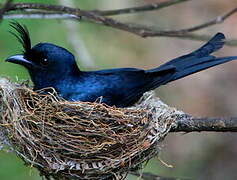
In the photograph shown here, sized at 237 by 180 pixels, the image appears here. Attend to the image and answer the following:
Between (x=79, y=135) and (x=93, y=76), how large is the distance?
108 centimetres

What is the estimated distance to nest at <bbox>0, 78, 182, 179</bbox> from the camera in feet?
15.6

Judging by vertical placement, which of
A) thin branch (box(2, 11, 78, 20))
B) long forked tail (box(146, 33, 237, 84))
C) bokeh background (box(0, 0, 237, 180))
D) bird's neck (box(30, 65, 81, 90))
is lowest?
bokeh background (box(0, 0, 237, 180))

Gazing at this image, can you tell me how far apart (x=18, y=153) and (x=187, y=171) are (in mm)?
5155

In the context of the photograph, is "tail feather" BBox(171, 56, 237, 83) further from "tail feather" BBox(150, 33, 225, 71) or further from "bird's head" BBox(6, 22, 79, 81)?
"bird's head" BBox(6, 22, 79, 81)

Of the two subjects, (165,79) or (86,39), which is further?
(86,39)

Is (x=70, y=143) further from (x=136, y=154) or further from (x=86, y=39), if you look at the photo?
(x=86, y=39)

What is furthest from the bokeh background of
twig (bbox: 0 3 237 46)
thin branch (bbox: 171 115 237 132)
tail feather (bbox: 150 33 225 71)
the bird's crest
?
thin branch (bbox: 171 115 237 132)

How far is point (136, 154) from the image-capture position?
4.84m

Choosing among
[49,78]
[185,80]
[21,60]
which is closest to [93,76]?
[49,78]

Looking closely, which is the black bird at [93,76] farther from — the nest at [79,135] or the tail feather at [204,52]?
the nest at [79,135]

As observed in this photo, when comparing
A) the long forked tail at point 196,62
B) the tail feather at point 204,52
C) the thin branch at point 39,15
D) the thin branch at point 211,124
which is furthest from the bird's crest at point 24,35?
the thin branch at point 211,124

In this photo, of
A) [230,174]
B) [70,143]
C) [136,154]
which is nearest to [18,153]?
[70,143]

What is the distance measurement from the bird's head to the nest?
25.3 inches

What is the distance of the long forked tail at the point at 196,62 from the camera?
5.50 meters
